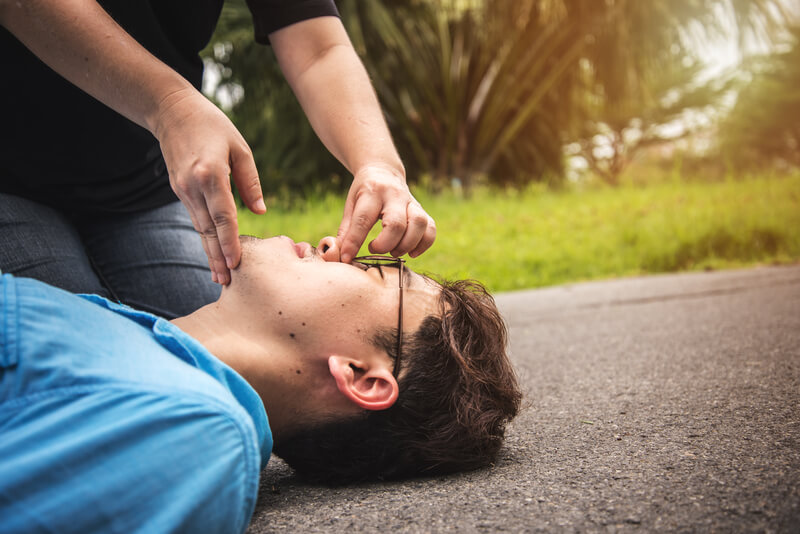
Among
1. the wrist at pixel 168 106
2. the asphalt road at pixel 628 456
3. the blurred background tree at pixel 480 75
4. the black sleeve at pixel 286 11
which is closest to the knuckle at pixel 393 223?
the wrist at pixel 168 106

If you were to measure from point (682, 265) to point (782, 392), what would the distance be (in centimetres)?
378

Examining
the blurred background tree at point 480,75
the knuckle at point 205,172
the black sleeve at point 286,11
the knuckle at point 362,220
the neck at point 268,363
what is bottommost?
the neck at point 268,363

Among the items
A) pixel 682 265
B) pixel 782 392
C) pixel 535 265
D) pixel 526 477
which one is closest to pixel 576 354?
pixel 782 392

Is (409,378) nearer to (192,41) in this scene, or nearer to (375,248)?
(375,248)

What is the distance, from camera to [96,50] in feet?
4.09

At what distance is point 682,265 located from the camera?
5418 mm

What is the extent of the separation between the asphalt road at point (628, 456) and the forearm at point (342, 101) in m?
0.81

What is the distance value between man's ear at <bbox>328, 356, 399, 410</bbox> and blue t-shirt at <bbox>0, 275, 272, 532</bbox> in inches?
11.5

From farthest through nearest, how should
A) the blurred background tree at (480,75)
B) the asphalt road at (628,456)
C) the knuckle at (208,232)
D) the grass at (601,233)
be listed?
the blurred background tree at (480,75), the grass at (601,233), the knuckle at (208,232), the asphalt road at (628,456)

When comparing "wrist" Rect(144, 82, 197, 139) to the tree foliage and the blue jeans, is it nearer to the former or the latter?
the blue jeans

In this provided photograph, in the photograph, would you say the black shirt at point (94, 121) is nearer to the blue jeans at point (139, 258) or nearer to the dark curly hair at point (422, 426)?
the blue jeans at point (139, 258)

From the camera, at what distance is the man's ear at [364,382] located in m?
1.37

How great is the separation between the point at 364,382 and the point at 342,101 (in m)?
0.83

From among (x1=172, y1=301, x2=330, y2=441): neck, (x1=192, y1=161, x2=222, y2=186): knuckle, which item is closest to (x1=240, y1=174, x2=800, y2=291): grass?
(x1=172, y1=301, x2=330, y2=441): neck
